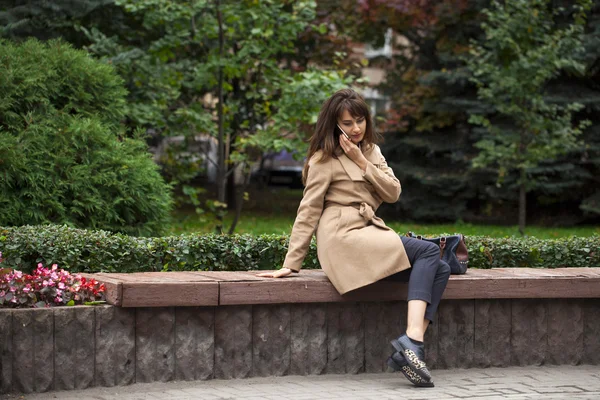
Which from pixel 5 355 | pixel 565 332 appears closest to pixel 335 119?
pixel 565 332

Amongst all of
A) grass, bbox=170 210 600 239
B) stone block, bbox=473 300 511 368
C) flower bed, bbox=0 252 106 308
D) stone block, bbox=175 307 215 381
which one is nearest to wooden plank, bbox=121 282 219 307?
stone block, bbox=175 307 215 381

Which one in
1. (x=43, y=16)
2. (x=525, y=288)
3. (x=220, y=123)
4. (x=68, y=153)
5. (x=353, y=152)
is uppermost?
(x=43, y=16)

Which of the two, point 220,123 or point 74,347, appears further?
point 220,123

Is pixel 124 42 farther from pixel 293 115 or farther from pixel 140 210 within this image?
pixel 140 210

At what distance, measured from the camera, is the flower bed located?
17.6 feet

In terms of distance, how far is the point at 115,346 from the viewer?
549 centimetres

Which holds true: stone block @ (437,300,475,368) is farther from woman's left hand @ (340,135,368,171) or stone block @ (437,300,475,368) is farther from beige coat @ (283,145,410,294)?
woman's left hand @ (340,135,368,171)

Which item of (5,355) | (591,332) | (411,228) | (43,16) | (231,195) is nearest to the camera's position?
(5,355)

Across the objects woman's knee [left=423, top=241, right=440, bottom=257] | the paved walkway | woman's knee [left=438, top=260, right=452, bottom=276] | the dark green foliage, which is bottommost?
the paved walkway

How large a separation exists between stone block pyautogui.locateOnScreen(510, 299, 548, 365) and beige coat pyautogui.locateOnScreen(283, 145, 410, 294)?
4.09 ft

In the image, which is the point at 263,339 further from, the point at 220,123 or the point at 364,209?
the point at 220,123

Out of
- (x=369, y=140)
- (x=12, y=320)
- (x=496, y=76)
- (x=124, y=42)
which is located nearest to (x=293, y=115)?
(x=124, y=42)

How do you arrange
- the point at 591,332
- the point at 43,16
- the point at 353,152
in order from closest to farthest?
the point at 353,152
the point at 591,332
the point at 43,16

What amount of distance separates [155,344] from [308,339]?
1007 millimetres
